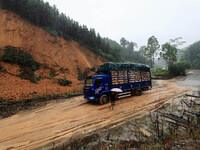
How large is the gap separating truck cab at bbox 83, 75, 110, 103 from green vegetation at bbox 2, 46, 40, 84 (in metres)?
8.92

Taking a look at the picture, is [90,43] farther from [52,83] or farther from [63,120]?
Result: [63,120]

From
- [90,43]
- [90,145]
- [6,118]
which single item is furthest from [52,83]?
[90,43]

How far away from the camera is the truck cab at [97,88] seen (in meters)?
8.41

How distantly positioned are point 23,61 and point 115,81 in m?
15.0

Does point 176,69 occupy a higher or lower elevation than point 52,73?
higher

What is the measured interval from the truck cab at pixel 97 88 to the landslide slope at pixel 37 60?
6126 mm

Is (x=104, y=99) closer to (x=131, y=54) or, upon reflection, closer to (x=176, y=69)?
(x=176, y=69)

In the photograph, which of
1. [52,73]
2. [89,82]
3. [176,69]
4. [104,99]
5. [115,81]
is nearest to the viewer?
[104,99]

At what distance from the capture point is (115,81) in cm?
→ 945

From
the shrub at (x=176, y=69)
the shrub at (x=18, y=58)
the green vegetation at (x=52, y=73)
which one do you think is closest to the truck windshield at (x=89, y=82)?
the green vegetation at (x=52, y=73)

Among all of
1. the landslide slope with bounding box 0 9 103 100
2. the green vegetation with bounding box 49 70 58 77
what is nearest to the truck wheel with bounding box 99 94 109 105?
the landslide slope with bounding box 0 9 103 100

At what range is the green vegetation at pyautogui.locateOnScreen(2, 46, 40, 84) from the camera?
13191mm

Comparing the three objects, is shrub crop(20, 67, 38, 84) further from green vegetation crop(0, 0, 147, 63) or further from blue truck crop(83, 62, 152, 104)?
green vegetation crop(0, 0, 147, 63)

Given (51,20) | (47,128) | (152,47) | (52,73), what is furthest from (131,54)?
(47,128)
